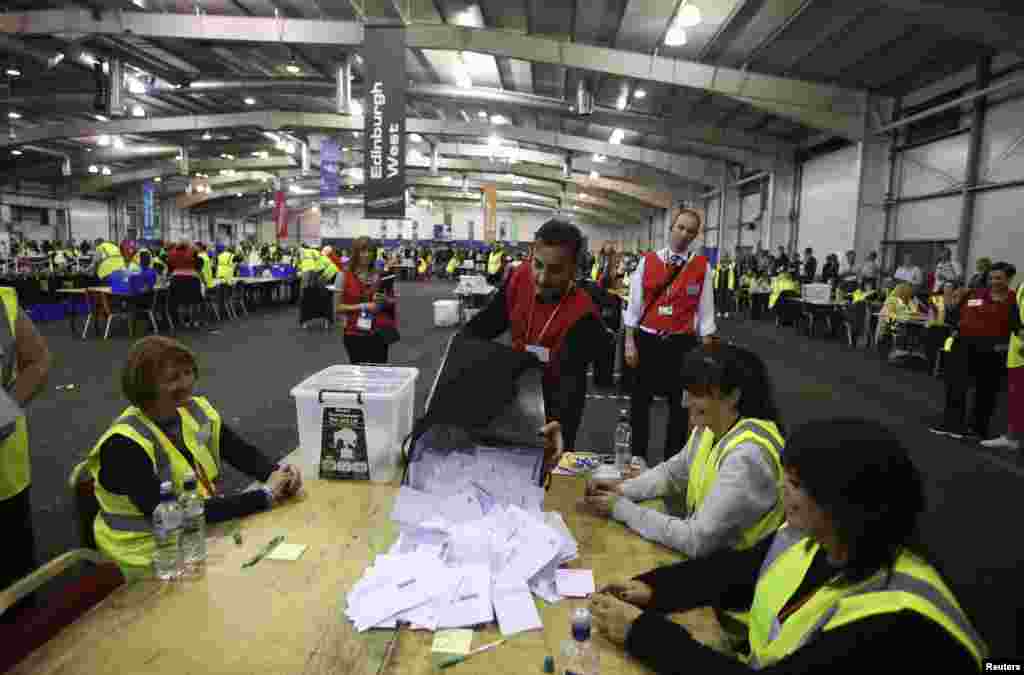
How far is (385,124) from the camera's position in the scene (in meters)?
6.85

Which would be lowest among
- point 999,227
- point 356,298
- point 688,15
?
point 356,298

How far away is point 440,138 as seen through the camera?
21.9 m

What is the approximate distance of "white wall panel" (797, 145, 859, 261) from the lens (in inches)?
513

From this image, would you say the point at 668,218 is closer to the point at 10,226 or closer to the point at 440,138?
the point at 440,138

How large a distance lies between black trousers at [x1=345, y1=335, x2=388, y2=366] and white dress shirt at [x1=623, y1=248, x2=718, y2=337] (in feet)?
5.53

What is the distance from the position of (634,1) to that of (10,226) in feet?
86.5

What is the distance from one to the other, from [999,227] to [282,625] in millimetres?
11444

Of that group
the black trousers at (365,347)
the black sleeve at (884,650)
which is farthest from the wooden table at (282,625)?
the black trousers at (365,347)

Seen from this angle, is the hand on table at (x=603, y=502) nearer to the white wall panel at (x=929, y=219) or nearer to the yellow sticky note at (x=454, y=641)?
the yellow sticky note at (x=454, y=641)

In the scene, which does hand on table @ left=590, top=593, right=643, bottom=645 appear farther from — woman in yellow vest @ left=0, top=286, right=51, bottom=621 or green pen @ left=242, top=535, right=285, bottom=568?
woman in yellow vest @ left=0, top=286, right=51, bottom=621

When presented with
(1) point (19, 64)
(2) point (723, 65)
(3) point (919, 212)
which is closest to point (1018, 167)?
(3) point (919, 212)

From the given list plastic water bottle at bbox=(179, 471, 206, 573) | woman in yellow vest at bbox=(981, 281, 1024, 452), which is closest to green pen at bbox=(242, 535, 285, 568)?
plastic water bottle at bbox=(179, 471, 206, 573)

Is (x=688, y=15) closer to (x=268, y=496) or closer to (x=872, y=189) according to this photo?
(x=872, y=189)

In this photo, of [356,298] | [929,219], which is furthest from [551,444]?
[929,219]
